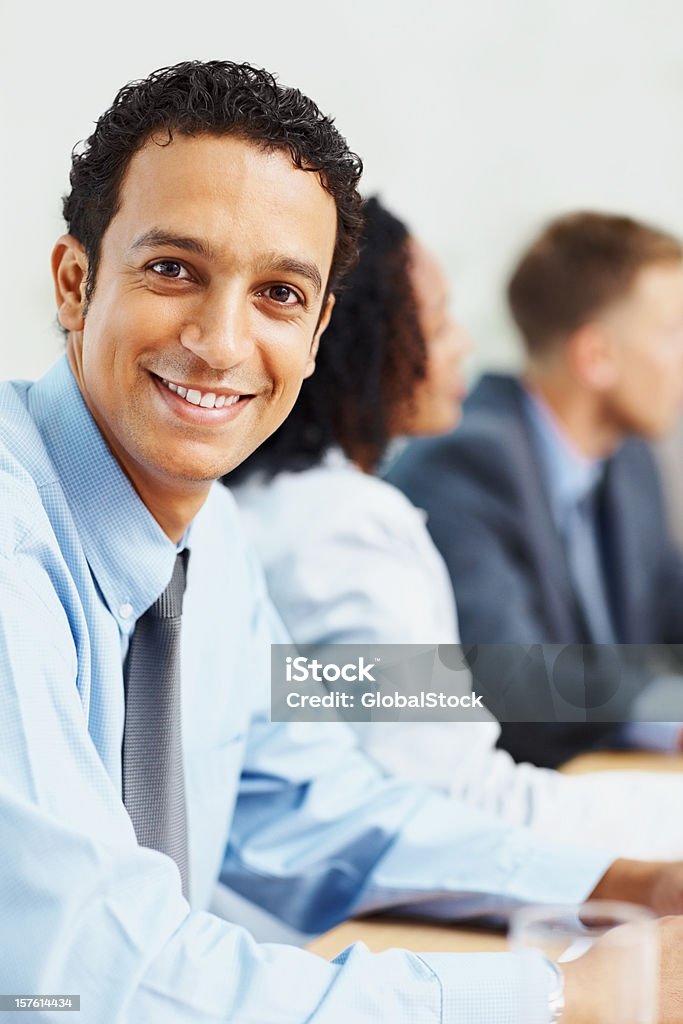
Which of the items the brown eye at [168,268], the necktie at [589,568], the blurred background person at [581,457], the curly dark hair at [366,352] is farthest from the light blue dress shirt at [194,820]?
the necktie at [589,568]

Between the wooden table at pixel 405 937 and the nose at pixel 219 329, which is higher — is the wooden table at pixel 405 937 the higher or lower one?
the lower one

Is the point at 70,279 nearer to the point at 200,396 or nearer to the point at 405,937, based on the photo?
the point at 200,396

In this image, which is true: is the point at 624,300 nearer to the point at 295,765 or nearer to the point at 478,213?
the point at 478,213

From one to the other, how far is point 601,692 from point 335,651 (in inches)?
20.1

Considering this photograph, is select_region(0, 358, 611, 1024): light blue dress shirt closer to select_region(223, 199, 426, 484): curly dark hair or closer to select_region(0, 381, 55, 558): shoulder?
select_region(0, 381, 55, 558): shoulder

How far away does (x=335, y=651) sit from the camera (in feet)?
3.72

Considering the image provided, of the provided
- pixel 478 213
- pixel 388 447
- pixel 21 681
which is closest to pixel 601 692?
pixel 388 447

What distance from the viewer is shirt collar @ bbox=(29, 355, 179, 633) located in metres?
0.71

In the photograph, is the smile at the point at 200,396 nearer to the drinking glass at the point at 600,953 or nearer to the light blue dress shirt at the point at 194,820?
the light blue dress shirt at the point at 194,820

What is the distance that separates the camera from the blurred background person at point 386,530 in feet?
3.33

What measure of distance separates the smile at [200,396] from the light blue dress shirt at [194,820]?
65 mm

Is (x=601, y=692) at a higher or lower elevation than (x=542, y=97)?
lower

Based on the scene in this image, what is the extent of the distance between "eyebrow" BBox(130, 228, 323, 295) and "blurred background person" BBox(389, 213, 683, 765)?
880 mm

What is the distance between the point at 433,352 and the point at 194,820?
767 millimetres
